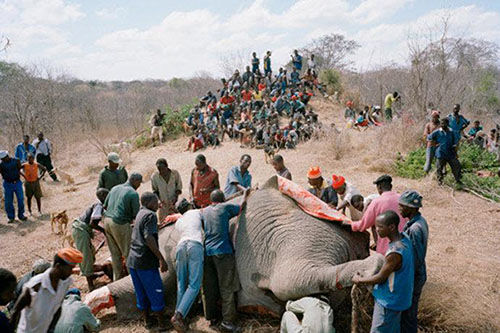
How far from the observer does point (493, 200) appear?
8047mm

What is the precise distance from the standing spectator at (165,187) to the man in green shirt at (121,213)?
3.05ft

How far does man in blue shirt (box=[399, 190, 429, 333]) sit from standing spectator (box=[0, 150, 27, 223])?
8510mm

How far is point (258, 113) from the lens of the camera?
16828mm

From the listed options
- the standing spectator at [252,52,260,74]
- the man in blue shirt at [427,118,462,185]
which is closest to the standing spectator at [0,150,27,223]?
the man in blue shirt at [427,118,462,185]

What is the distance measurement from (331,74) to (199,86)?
20111mm

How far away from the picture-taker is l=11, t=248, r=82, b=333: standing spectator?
292 centimetres

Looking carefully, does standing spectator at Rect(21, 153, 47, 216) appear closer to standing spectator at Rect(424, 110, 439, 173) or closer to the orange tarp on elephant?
the orange tarp on elephant

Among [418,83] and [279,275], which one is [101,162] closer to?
[418,83]

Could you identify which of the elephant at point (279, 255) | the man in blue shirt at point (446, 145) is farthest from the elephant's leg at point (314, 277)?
the man in blue shirt at point (446, 145)

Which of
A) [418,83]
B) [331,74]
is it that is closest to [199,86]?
[331,74]

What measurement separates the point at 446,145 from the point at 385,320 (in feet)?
20.9

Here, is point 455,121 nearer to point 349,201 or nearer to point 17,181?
point 349,201

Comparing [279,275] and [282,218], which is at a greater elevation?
[282,218]

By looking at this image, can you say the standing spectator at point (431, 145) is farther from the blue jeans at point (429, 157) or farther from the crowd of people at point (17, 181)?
the crowd of people at point (17, 181)
